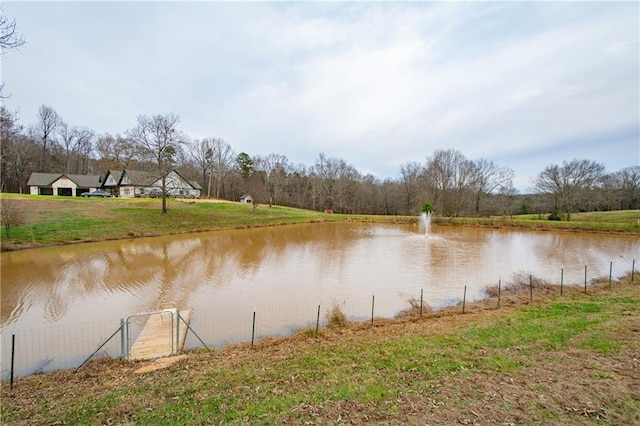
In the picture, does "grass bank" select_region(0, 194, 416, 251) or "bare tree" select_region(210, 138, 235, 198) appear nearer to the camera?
"grass bank" select_region(0, 194, 416, 251)

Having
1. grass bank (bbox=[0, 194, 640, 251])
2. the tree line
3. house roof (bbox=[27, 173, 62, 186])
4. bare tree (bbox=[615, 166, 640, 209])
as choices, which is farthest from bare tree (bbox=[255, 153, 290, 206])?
bare tree (bbox=[615, 166, 640, 209])

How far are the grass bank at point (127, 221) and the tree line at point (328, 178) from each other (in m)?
3.78

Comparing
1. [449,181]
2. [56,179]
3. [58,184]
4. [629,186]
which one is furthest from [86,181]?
[629,186]

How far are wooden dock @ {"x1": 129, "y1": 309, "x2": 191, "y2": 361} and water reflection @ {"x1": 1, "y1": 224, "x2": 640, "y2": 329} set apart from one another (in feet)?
6.41

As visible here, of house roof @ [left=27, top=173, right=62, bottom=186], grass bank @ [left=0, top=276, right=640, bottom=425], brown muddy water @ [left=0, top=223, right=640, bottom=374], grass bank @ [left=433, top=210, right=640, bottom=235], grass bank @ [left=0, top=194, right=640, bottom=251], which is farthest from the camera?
house roof @ [left=27, top=173, right=62, bottom=186]

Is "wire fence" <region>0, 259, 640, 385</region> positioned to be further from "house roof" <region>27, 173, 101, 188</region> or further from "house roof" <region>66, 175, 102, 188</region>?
"house roof" <region>66, 175, 102, 188</region>

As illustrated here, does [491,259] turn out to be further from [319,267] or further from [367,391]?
[367,391]

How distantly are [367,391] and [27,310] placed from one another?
11952 millimetres

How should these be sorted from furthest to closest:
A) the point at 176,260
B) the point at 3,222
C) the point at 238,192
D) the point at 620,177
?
the point at 238,192
the point at 620,177
the point at 3,222
the point at 176,260

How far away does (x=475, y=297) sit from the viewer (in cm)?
1145

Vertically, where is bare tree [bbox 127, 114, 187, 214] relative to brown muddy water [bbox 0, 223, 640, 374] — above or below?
above

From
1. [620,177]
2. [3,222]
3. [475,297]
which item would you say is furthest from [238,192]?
[620,177]

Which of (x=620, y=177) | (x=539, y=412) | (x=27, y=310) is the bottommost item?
(x=27, y=310)

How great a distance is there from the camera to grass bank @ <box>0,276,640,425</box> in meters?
4.08
